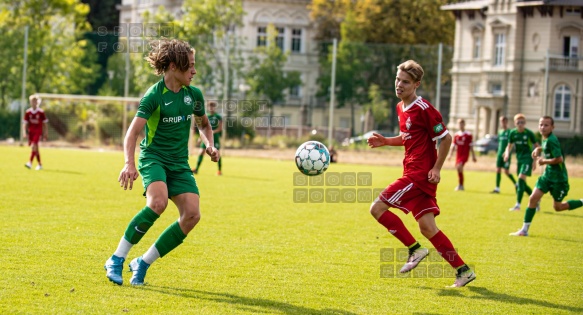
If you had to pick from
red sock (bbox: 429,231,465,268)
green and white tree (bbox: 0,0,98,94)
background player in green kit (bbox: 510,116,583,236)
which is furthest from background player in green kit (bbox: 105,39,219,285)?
green and white tree (bbox: 0,0,98,94)

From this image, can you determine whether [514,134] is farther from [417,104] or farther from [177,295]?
[177,295]

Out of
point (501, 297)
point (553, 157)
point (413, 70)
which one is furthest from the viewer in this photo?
point (553, 157)

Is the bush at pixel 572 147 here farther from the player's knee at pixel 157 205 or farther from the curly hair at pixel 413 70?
the player's knee at pixel 157 205

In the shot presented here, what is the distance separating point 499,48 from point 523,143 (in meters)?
28.8

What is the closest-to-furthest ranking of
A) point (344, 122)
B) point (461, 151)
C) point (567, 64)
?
point (461, 151), point (567, 64), point (344, 122)

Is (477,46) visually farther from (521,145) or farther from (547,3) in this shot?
(521,145)

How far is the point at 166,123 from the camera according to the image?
7418 millimetres

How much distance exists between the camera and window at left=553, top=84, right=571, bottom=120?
35.9 m

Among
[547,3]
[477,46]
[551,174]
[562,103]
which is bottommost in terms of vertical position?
[551,174]

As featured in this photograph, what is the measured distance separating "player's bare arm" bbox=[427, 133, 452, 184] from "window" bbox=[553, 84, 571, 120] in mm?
28909

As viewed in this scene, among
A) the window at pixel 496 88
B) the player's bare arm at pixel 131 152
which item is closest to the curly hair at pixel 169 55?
the player's bare arm at pixel 131 152

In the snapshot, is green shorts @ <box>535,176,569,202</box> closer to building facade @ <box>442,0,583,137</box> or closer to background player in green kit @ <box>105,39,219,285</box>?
background player in green kit @ <box>105,39,219,285</box>

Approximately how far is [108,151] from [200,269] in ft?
85.7

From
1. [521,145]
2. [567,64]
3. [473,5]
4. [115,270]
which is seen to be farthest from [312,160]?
[473,5]
